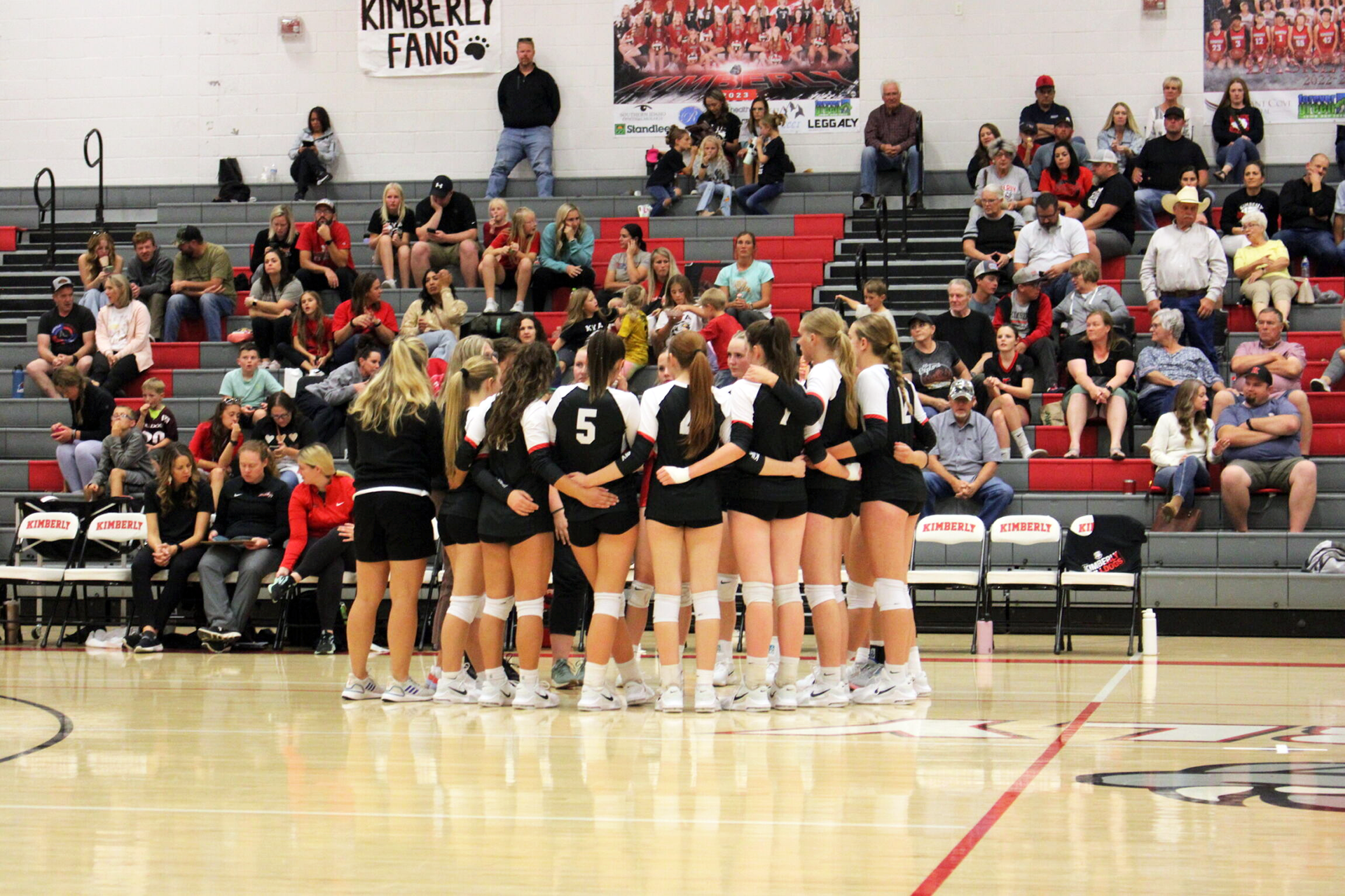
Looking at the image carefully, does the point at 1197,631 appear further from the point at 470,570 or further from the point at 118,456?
the point at 118,456

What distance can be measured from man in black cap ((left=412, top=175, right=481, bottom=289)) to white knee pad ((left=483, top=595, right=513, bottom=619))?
738 cm

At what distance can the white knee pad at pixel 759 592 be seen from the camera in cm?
661

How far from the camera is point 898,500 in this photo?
686 cm

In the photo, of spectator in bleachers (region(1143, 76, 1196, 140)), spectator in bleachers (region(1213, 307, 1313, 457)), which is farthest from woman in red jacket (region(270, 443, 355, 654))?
spectator in bleachers (region(1143, 76, 1196, 140))

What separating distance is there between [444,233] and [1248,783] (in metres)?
10.4

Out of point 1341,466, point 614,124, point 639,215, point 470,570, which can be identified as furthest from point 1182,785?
point 614,124

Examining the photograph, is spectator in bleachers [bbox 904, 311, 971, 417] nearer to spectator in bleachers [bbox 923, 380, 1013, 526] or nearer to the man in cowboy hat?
spectator in bleachers [bbox 923, 380, 1013, 526]

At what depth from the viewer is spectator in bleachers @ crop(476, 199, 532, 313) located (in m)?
13.4

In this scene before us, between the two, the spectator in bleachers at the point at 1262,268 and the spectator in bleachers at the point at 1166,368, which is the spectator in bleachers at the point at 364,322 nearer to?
the spectator in bleachers at the point at 1166,368

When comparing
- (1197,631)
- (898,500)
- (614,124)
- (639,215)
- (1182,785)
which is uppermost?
(614,124)

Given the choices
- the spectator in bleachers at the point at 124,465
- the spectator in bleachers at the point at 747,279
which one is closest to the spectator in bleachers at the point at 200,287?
the spectator in bleachers at the point at 124,465

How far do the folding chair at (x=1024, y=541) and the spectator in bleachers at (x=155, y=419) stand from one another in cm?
636

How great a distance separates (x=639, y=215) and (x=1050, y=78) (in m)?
4.31

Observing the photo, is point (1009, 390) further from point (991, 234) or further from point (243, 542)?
point (243, 542)
